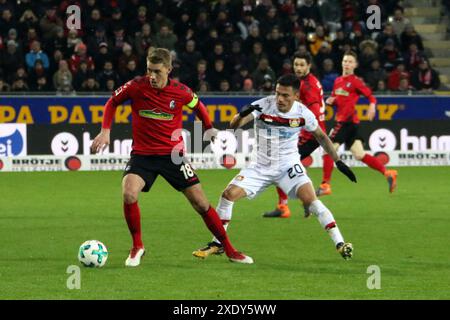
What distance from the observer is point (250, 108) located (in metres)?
11.0

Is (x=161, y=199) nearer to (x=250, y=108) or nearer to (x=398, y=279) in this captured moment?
(x=250, y=108)

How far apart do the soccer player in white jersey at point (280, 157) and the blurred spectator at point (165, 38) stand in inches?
525

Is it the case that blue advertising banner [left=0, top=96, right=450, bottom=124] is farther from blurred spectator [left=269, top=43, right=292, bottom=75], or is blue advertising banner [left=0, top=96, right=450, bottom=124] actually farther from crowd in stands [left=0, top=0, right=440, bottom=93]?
blurred spectator [left=269, top=43, right=292, bottom=75]

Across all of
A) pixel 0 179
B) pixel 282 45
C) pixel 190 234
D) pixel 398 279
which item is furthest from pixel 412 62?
pixel 398 279

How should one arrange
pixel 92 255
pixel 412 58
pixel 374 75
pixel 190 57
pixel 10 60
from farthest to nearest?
pixel 412 58, pixel 374 75, pixel 190 57, pixel 10 60, pixel 92 255

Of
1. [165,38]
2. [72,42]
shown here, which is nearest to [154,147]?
[72,42]

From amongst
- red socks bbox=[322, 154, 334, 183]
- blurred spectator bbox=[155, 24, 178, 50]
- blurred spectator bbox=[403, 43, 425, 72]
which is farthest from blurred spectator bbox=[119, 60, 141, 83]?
red socks bbox=[322, 154, 334, 183]

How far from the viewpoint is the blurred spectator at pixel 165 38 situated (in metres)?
24.6

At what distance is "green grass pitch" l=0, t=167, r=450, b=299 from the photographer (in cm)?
902

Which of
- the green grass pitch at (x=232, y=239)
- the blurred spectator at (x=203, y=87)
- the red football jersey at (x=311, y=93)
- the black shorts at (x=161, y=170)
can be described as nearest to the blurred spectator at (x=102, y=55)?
the blurred spectator at (x=203, y=87)

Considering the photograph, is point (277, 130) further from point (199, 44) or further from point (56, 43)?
point (199, 44)

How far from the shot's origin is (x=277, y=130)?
11.4 m

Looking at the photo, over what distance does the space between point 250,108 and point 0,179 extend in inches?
398

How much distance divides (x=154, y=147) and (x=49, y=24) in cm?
1417
